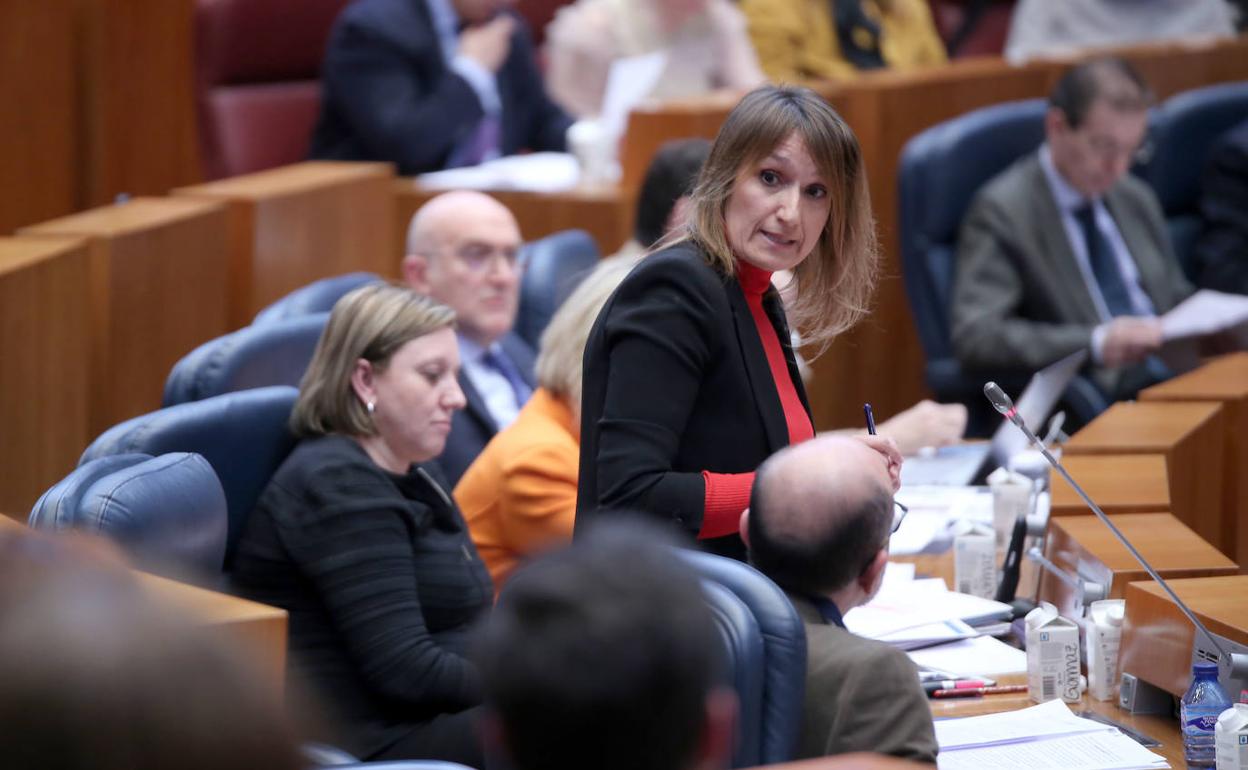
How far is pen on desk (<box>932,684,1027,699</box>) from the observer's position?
1919 millimetres

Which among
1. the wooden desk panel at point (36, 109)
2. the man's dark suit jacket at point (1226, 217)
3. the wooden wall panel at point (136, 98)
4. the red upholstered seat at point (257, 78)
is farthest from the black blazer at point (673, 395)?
the man's dark suit jacket at point (1226, 217)

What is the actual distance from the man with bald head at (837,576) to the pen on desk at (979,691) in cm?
50

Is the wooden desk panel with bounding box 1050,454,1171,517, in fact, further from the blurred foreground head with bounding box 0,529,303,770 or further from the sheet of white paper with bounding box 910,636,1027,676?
the blurred foreground head with bounding box 0,529,303,770

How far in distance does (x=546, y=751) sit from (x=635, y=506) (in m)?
0.79

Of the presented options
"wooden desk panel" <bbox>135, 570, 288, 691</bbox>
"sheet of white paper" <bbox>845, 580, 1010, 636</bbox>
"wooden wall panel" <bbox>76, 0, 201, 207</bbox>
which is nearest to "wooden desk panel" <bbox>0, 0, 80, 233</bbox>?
"wooden wall panel" <bbox>76, 0, 201, 207</bbox>

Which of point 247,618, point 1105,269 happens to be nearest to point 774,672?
point 247,618

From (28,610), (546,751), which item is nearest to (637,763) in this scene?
(546,751)

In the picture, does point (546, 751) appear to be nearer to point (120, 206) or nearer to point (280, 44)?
point (120, 206)

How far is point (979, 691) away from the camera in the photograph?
6.34 ft

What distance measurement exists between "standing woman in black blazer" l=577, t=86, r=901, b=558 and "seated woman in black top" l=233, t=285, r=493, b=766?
0.39 meters

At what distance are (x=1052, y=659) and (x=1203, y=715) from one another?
224mm

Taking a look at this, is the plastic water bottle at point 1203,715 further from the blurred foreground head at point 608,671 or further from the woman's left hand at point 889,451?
the blurred foreground head at point 608,671

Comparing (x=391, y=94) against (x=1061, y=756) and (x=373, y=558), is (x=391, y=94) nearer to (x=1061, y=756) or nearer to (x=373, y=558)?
(x=373, y=558)

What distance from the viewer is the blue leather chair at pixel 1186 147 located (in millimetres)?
4539
